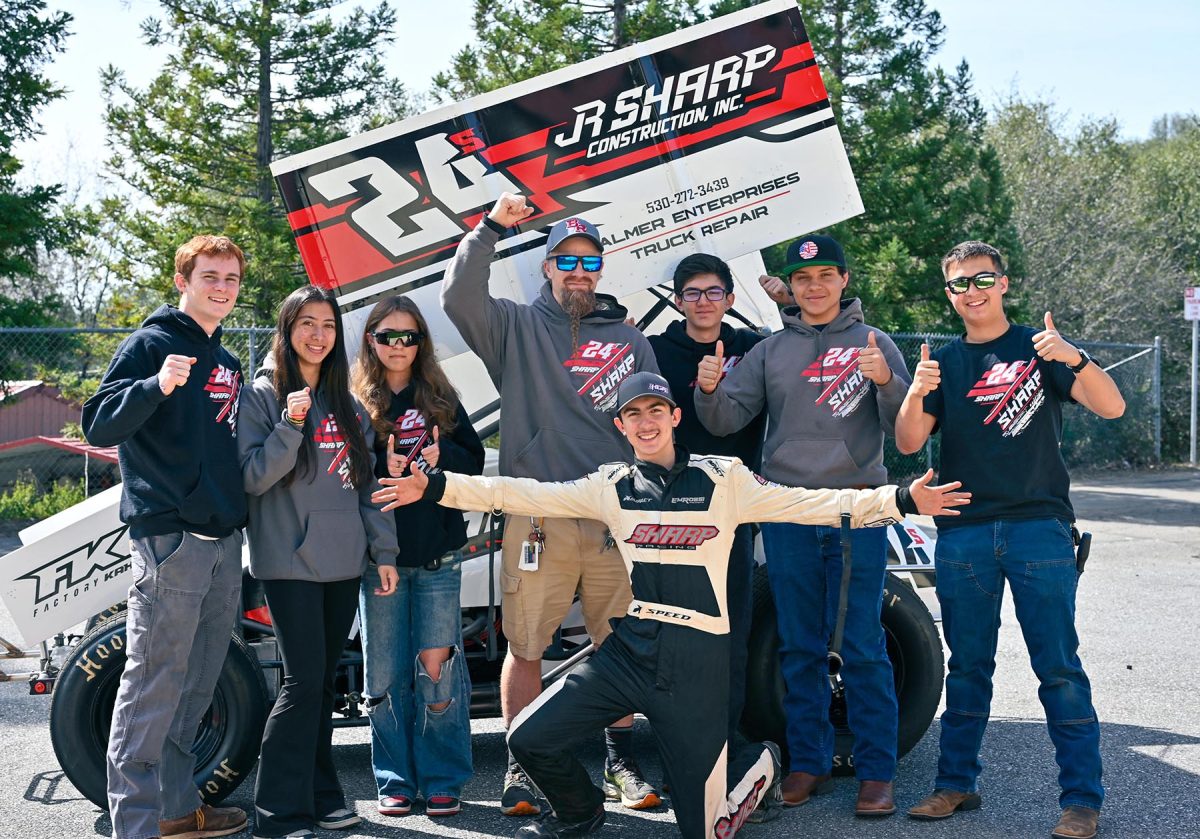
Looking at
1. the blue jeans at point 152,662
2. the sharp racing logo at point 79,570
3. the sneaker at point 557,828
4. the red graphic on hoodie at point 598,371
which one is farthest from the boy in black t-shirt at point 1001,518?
the sharp racing logo at point 79,570

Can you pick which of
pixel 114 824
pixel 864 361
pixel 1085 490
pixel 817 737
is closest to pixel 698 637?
pixel 817 737

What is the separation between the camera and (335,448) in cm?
411

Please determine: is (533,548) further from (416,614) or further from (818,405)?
(818,405)

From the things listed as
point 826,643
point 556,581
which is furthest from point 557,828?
point 826,643

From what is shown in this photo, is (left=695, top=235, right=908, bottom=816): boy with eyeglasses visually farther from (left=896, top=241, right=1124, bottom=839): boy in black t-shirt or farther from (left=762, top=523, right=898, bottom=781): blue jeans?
(left=896, top=241, right=1124, bottom=839): boy in black t-shirt

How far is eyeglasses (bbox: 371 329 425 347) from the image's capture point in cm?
436

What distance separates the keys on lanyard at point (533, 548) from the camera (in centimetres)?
434

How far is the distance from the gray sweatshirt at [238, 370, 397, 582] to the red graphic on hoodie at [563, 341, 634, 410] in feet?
2.98

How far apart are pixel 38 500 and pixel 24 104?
17.6 ft

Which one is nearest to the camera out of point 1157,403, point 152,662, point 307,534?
point 152,662

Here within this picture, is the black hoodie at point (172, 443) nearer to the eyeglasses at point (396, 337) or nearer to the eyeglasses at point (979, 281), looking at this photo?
the eyeglasses at point (396, 337)

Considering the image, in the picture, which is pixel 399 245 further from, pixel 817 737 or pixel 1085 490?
pixel 1085 490

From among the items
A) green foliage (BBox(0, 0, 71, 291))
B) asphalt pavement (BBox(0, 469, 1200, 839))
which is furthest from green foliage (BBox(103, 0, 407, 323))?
asphalt pavement (BBox(0, 469, 1200, 839))

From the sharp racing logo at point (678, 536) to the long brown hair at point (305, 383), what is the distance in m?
1.09
